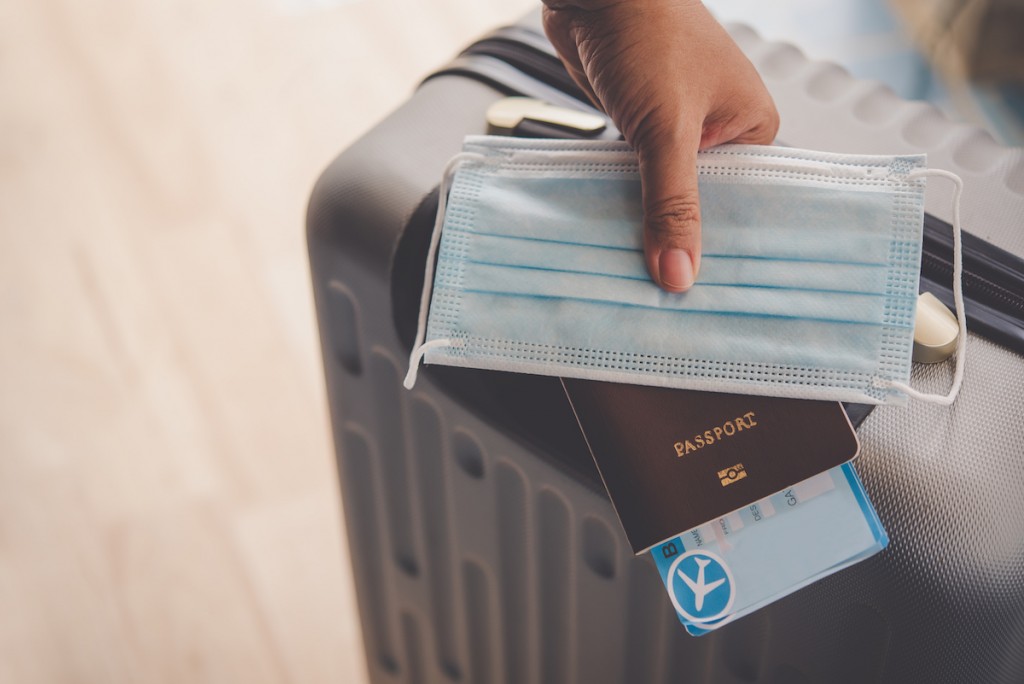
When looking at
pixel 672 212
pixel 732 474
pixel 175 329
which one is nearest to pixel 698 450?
pixel 732 474

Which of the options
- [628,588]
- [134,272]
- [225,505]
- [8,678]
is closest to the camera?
[628,588]

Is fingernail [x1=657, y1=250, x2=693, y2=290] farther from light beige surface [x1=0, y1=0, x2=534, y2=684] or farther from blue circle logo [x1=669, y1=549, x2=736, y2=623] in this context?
light beige surface [x1=0, y1=0, x2=534, y2=684]

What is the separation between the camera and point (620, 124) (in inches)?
26.2

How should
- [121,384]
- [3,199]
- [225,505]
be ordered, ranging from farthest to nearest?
[3,199]
[121,384]
[225,505]

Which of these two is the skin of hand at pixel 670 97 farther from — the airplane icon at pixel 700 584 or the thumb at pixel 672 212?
the airplane icon at pixel 700 584

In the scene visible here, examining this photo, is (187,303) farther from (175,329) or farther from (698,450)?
(698,450)

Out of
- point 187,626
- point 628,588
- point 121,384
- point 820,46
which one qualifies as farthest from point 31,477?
point 820,46

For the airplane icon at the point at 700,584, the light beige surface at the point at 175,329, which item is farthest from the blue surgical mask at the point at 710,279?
the light beige surface at the point at 175,329

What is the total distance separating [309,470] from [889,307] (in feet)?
3.04

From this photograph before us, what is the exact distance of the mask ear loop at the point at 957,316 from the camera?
58 centimetres

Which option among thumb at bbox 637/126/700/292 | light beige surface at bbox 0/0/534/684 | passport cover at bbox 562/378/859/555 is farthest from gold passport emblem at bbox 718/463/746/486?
light beige surface at bbox 0/0/534/684

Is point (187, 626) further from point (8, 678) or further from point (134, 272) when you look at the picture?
point (134, 272)

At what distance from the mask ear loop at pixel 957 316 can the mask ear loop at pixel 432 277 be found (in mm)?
271

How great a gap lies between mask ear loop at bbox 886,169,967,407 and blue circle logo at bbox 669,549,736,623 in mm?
144
